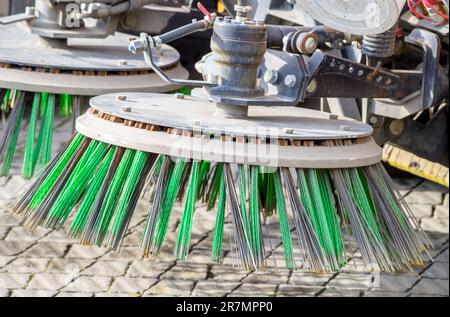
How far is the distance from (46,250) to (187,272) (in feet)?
2.29

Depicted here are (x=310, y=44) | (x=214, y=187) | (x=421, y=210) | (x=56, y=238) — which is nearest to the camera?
(x=310, y=44)

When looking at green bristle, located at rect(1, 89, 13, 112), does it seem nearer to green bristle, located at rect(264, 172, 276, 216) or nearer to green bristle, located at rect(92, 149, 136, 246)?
green bristle, located at rect(92, 149, 136, 246)

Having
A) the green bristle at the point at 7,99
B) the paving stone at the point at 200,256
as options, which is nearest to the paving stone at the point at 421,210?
the paving stone at the point at 200,256

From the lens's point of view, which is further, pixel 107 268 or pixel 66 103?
pixel 107 268

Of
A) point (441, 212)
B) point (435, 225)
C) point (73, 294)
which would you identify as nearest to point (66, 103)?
point (73, 294)

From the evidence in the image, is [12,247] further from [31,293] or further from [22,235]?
[31,293]

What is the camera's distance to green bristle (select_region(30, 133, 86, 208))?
13.1 ft

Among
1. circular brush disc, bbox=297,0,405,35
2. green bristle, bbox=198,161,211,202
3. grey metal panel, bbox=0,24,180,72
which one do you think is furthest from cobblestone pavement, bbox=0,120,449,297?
circular brush disc, bbox=297,0,405,35

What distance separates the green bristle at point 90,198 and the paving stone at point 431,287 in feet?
5.92

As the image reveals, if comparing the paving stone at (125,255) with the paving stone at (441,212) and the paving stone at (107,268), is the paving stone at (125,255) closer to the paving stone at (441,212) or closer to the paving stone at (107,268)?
the paving stone at (107,268)

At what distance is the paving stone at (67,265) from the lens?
195 inches

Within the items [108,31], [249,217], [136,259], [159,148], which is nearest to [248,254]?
[249,217]

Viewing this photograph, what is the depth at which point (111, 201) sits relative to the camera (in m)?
3.85
